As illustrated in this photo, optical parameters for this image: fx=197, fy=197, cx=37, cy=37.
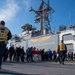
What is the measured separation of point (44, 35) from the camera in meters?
43.2

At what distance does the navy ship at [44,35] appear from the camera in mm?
37844

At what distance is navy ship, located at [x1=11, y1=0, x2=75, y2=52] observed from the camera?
37844 millimetres

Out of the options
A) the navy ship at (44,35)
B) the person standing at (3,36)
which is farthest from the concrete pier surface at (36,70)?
the navy ship at (44,35)

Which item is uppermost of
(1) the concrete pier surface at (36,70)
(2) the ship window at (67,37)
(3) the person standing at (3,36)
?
(2) the ship window at (67,37)

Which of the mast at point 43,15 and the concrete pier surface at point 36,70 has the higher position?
the mast at point 43,15

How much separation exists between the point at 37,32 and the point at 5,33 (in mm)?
43955

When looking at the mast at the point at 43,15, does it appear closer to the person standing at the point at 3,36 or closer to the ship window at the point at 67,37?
the ship window at the point at 67,37

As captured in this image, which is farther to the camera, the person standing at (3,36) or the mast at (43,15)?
the mast at (43,15)

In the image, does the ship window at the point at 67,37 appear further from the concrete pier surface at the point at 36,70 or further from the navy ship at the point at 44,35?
the concrete pier surface at the point at 36,70

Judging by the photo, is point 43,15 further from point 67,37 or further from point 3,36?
point 3,36

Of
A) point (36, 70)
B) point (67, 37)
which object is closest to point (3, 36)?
point (36, 70)

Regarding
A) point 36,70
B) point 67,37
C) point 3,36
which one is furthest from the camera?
point 67,37

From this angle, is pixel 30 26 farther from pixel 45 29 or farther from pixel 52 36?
pixel 52 36

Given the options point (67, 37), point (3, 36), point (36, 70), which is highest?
point (67, 37)
